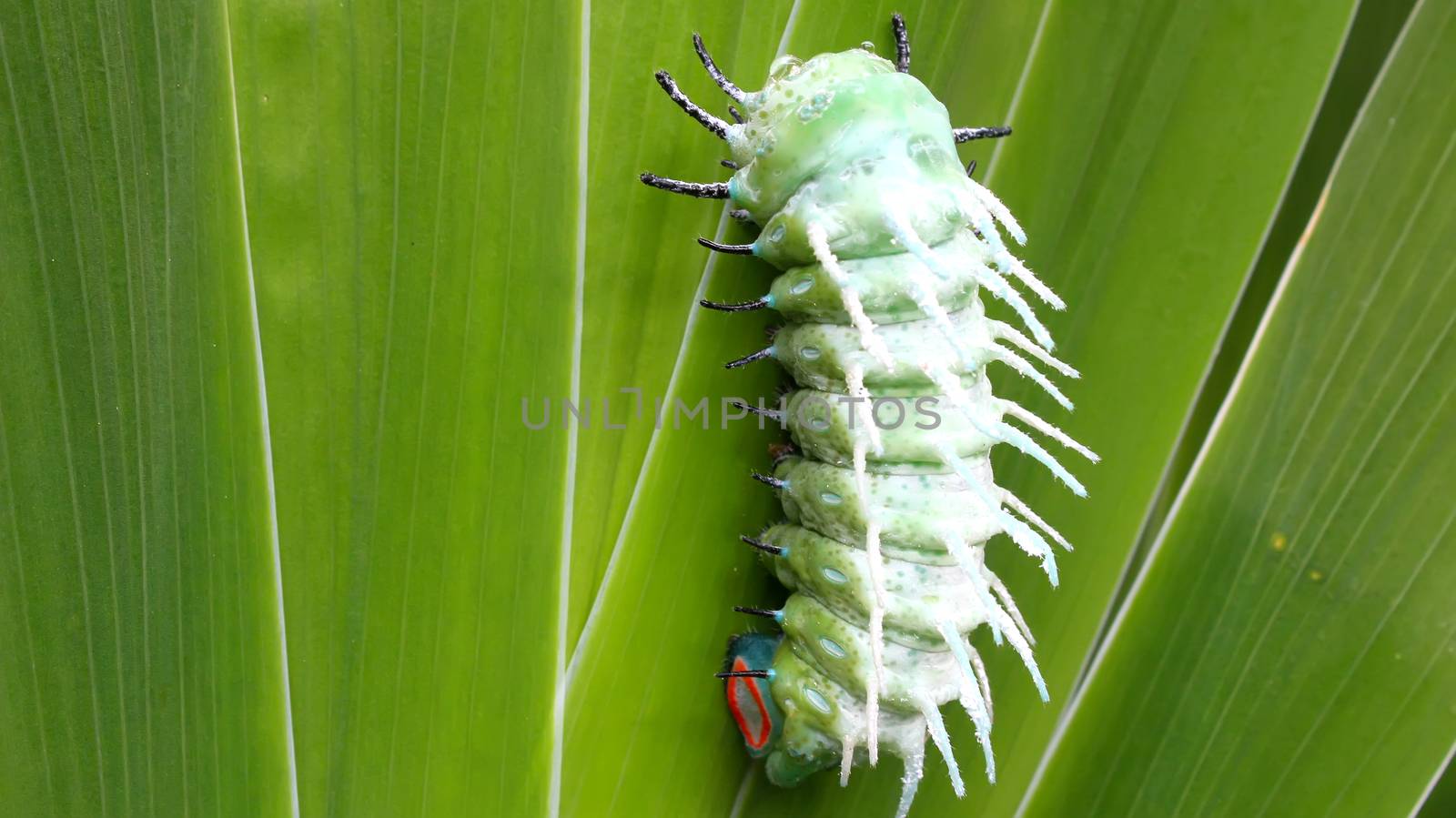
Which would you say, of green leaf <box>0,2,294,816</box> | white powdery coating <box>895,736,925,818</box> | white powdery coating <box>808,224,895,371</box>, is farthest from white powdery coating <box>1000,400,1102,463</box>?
green leaf <box>0,2,294,816</box>

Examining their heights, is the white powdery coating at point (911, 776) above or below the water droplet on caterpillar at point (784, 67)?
below

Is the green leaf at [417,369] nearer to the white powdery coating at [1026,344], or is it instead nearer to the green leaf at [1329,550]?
the white powdery coating at [1026,344]

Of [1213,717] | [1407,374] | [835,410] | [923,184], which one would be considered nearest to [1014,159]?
[923,184]

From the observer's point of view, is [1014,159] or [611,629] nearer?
[611,629]

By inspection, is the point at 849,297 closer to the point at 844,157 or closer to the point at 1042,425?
the point at 844,157

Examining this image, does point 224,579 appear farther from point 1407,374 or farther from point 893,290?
point 1407,374

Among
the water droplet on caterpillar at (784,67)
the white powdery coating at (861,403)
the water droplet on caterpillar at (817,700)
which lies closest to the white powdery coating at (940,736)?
the water droplet on caterpillar at (817,700)
